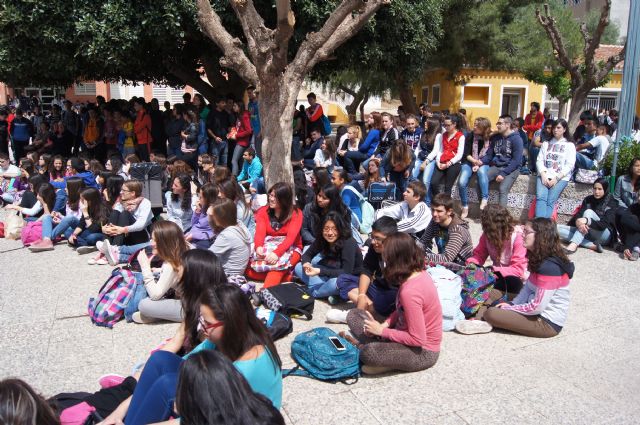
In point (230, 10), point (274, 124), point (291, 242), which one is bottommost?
point (291, 242)

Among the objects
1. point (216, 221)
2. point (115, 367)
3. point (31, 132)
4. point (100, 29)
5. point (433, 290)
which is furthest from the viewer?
point (31, 132)

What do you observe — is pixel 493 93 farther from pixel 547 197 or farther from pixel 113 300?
pixel 113 300

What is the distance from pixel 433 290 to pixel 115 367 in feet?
8.29

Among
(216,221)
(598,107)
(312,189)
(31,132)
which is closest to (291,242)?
(216,221)

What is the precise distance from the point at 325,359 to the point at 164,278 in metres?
1.69

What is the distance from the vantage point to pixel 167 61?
12.1 metres

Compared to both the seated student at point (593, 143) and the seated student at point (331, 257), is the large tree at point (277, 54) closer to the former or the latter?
the seated student at point (331, 257)

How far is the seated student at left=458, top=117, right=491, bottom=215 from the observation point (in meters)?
8.94

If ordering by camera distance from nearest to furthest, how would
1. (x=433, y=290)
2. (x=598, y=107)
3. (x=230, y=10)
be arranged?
(x=433, y=290) < (x=230, y=10) < (x=598, y=107)

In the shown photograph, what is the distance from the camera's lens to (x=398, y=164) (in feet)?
28.6

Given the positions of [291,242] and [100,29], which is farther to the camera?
[100,29]

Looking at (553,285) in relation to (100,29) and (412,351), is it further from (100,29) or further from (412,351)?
(100,29)

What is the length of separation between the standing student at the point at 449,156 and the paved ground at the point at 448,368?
344cm

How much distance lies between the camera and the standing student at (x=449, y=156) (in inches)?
355
